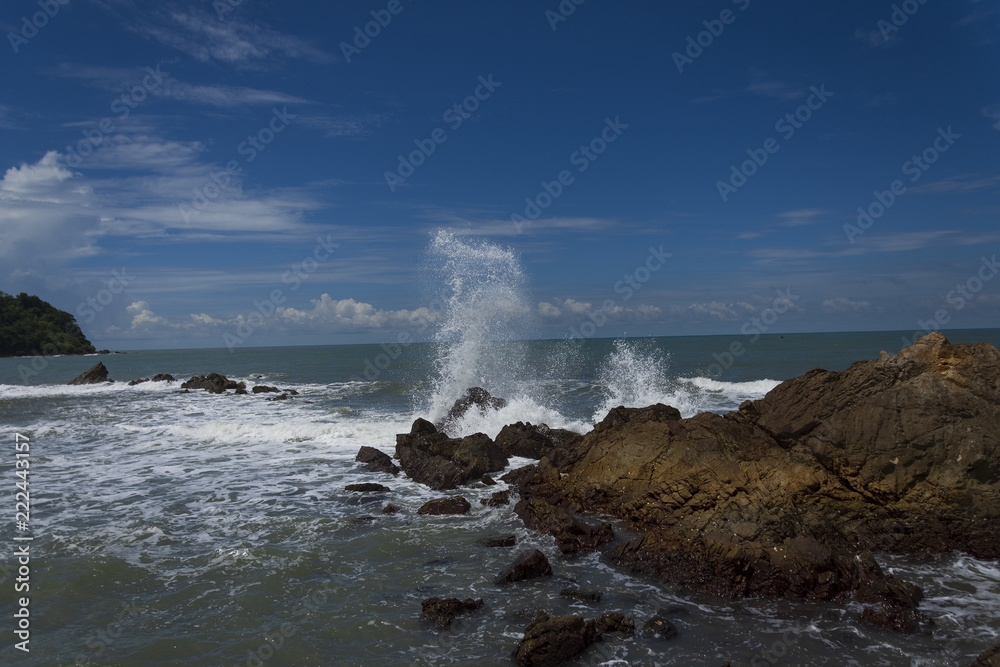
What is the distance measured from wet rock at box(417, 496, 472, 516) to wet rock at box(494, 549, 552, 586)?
2960 mm

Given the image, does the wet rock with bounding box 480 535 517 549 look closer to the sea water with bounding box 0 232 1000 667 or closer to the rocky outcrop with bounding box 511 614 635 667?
the sea water with bounding box 0 232 1000 667

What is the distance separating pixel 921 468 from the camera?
8.48 m

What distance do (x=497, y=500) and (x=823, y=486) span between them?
562 centimetres

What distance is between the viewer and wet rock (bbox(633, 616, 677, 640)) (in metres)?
5.93

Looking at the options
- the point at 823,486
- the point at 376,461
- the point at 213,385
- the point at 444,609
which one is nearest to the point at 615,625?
the point at 444,609

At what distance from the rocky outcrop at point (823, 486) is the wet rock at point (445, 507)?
1.11m

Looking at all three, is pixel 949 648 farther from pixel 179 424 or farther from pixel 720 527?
pixel 179 424

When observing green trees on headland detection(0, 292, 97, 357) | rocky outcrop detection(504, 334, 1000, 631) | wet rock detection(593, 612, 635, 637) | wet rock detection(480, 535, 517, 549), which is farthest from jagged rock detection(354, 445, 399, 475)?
green trees on headland detection(0, 292, 97, 357)

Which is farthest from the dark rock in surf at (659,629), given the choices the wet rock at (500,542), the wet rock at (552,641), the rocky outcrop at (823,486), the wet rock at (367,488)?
the wet rock at (367,488)

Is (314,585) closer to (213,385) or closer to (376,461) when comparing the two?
(376,461)

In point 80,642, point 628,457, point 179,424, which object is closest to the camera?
point 80,642

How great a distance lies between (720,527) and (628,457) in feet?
9.47

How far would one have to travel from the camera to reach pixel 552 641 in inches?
217

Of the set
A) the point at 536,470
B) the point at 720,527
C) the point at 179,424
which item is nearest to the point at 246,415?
the point at 179,424
